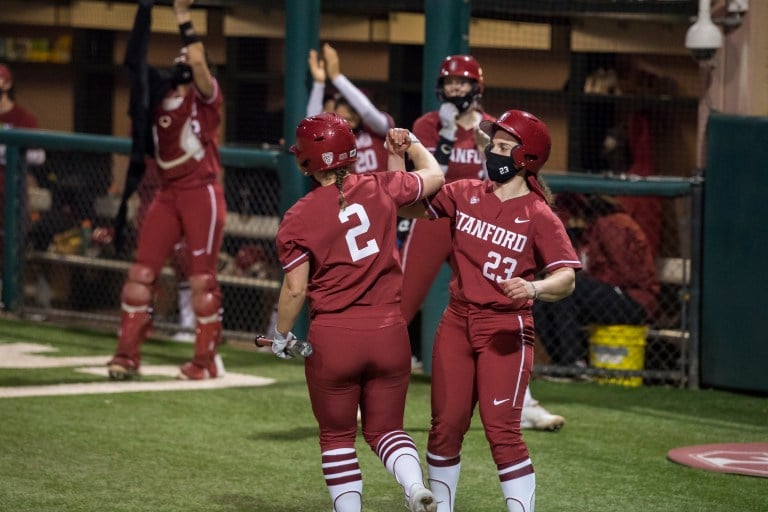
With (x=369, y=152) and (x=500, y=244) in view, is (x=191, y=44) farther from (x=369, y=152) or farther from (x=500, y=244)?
(x=500, y=244)

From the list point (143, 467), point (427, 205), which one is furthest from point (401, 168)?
point (143, 467)

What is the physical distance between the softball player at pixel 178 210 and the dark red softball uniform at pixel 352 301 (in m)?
3.79

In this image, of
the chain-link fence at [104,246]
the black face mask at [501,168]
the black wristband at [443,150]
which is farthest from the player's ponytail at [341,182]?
the chain-link fence at [104,246]

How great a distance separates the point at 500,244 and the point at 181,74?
13.6 feet

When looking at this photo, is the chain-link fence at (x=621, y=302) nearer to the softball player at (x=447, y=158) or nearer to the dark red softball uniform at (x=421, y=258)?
the softball player at (x=447, y=158)

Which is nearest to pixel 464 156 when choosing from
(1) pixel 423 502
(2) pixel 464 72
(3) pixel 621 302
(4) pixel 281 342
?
(2) pixel 464 72

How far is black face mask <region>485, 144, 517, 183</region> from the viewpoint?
520cm

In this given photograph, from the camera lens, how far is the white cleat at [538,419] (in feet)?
25.2

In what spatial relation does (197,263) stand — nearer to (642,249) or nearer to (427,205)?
(642,249)

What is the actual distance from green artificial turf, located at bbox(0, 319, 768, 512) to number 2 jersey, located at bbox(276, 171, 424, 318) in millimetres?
1229

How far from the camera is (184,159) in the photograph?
888 cm

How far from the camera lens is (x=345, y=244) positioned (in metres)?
5.08

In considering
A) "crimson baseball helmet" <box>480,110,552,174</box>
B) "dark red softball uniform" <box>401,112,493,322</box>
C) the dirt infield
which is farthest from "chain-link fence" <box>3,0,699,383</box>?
"crimson baseball helmet" <box>480,110,552,174</box>

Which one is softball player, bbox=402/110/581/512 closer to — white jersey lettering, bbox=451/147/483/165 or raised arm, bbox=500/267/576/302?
raised arm, bbox=500/267/576/302
